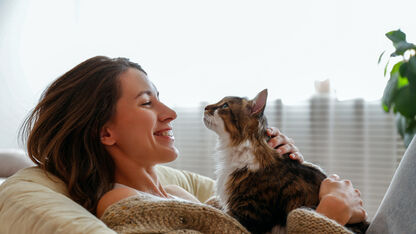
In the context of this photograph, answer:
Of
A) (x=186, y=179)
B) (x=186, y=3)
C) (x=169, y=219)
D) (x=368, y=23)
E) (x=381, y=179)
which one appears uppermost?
(x=186, y=3)

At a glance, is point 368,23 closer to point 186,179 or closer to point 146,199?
point 186,179

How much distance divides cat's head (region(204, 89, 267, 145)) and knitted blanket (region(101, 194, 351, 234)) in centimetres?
53

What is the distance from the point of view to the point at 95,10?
446 centimetres

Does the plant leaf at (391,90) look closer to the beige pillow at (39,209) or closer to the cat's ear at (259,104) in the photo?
the cat's ear at (259,104)

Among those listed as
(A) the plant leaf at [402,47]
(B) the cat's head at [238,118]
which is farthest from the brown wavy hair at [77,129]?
(A) the plant leaf at [402,47]

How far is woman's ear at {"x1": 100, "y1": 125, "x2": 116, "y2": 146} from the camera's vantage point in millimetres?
1328

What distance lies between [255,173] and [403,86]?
5.03 feet

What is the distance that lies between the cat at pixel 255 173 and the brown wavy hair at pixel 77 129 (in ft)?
1.53

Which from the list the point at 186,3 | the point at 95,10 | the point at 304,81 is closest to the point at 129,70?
the point at 304,81

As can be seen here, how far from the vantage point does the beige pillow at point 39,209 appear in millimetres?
847

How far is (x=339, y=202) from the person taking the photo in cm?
116

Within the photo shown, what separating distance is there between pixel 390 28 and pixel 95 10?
325 cm

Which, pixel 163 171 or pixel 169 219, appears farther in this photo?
pixel 163 171

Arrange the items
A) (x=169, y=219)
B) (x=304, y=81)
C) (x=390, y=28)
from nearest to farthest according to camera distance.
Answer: (x=169, y=219), (x=390, y=28), (x=304, y=81)
